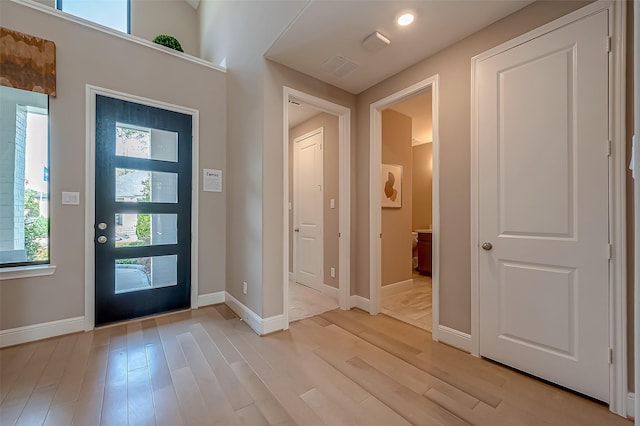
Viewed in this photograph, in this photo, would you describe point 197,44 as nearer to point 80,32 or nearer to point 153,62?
point 153,62

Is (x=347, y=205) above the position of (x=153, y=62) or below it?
below

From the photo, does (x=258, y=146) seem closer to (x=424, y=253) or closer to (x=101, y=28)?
(x=101, y=28)

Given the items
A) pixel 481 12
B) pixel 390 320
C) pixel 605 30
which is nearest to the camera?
pixel 605 30

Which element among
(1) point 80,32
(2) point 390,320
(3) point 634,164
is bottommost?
(2) point 390,320

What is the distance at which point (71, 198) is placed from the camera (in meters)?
2.51

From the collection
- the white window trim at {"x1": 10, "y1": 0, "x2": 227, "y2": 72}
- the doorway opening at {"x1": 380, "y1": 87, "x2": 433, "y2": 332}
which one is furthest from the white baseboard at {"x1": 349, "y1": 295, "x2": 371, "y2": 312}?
the white window trim at {"x1": 10, "y1": 0, "x2": 227, "y2": 72}

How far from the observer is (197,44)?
14.8 feet

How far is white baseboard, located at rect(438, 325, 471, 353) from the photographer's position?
2.21 metres

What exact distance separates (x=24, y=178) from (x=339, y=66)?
10.2ft

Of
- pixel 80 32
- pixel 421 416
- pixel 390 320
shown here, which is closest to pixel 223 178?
pixel 80 32

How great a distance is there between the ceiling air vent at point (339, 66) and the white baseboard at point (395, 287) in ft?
9.06

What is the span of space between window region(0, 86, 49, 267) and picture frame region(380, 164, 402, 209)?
366 cm

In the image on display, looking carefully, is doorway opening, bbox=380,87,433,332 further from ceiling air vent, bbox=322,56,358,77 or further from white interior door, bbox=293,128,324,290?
ceiling air vent, bbox=322,56,358,77

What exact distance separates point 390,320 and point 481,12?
284 cm
